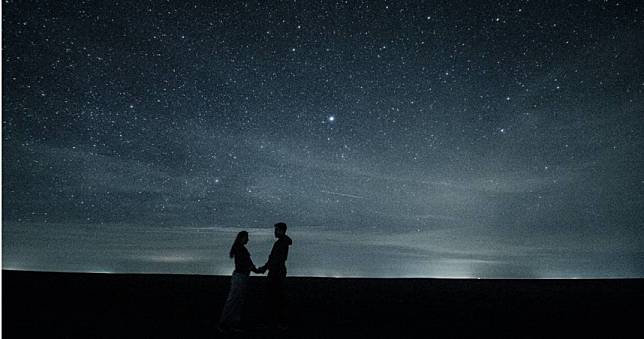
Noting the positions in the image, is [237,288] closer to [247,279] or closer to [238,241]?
[247,279]

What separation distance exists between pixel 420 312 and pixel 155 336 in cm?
621

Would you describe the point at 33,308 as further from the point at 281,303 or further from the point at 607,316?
the point at 607,316

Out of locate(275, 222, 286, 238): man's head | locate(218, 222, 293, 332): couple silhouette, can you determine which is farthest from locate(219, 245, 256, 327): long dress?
locate(275, 222, 286, 238): man's head

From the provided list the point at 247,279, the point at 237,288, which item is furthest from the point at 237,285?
the point at 247,279

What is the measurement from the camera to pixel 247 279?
24.9ft

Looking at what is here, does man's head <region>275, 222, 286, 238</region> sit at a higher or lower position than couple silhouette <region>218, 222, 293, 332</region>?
higher

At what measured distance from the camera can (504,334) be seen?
25.0 feet

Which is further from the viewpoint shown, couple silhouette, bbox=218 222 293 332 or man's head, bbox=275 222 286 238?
man's head, bbox=275 222 286 238

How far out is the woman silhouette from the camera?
7418 mm

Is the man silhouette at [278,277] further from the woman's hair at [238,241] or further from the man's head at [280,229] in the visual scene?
the woman's hair at [238,241]

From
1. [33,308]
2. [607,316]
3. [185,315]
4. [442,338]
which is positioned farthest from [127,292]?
[607,316]

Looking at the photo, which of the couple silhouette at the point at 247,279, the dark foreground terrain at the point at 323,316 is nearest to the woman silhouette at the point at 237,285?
the couple silhouette at the point at 247,279

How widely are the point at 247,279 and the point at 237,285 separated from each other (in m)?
0.21

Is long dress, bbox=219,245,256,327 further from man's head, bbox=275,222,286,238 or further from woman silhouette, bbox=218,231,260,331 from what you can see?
man's head, bbox=275,222,286,238
